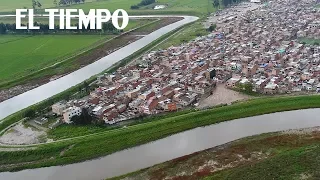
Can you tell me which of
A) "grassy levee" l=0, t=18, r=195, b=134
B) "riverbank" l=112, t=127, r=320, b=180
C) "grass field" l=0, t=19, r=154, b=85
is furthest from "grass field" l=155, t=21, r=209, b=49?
"riverbank" l=112, t=127, r=320, b=180

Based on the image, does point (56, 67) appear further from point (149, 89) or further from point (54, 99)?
point (149, 89)

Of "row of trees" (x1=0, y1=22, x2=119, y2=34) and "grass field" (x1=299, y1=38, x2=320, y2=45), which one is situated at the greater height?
"row of trees" (x1=0, y1=22, x2=119, y2=34)

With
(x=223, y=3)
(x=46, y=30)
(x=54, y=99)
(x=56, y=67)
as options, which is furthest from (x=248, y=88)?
(x=223, y=3)

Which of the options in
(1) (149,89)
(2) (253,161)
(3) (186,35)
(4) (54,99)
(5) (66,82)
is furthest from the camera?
(3) (186,35)

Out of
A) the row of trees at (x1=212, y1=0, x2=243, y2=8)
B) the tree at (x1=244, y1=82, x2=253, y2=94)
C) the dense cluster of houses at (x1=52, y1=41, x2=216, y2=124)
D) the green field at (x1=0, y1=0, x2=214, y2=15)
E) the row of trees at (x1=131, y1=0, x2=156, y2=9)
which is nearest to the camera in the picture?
the dense cluster of houses at (x1=52, y1=41, x2=216, y2=124)

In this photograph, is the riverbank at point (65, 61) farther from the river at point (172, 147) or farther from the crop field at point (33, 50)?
the river at point (172, 147)

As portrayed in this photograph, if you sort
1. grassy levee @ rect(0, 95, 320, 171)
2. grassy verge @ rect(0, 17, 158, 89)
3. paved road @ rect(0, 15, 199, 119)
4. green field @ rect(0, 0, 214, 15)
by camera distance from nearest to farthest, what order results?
grassy levee @ rect(0, 95, 320, 171) → paved road @ rect(0, 15, 199, 119) → grassy verge @ rect(0, 17, 158, 89) → green field @ rect(0, 0, 214, 15)

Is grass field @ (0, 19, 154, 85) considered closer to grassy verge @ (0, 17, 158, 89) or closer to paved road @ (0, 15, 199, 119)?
grassy verge @ (0, 17, 158, 89)
